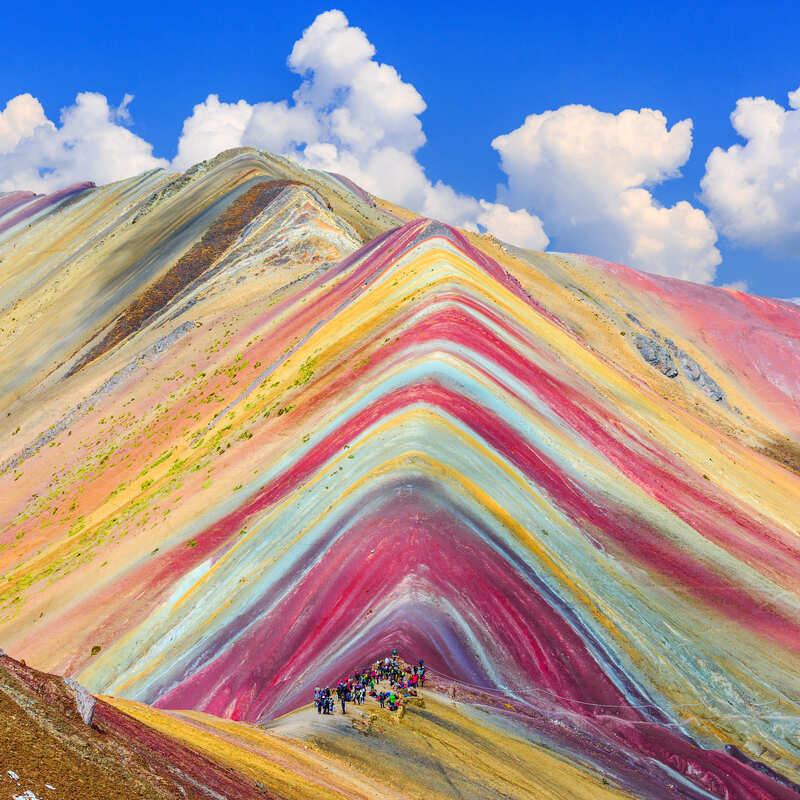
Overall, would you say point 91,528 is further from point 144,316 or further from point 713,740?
point 144,316

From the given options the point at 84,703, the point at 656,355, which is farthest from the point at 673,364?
the point at 84,703

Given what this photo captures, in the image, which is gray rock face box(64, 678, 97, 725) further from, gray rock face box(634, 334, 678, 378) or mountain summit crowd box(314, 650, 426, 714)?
gray rock face box(634, 334, 678, 378)

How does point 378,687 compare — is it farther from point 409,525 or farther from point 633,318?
point 633,318

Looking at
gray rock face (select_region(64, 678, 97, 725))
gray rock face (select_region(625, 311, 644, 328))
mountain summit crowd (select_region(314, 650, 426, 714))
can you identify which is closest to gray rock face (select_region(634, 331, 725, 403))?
gray rock face (select_region(625, 311, 644, 328))

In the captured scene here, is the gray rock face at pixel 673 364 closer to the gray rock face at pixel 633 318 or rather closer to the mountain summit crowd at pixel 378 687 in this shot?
the gray rock face at pixel 633 318

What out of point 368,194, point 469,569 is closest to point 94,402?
point 469,569
